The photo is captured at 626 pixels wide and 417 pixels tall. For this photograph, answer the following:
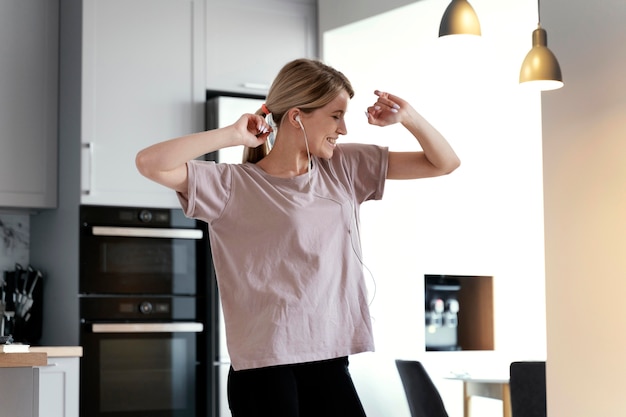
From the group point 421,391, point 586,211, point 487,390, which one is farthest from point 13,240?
point 586,211

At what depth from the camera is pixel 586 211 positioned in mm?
2363

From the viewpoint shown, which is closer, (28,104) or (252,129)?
(252,129)

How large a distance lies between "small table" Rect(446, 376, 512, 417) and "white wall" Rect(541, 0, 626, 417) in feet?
6.53

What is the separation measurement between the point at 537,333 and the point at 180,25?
2598 mm

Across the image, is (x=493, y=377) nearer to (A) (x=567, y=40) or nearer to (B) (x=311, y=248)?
(A) (x=567, y=40)

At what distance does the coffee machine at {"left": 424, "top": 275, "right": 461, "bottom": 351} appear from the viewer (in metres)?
4.85

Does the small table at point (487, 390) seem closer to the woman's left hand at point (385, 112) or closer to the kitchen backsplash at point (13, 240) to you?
the kitchen backsplash at point (13, 240)

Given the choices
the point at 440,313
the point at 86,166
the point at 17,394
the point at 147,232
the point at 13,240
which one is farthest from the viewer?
the point at 440,313

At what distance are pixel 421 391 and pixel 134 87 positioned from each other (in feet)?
5.92

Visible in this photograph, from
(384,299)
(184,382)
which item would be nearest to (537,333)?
(384,299)

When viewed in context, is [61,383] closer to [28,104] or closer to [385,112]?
[28,104]

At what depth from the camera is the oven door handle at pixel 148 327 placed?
4035mm

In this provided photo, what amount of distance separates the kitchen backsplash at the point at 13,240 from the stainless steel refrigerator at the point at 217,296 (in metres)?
0.93

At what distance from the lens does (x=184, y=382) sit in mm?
4246
